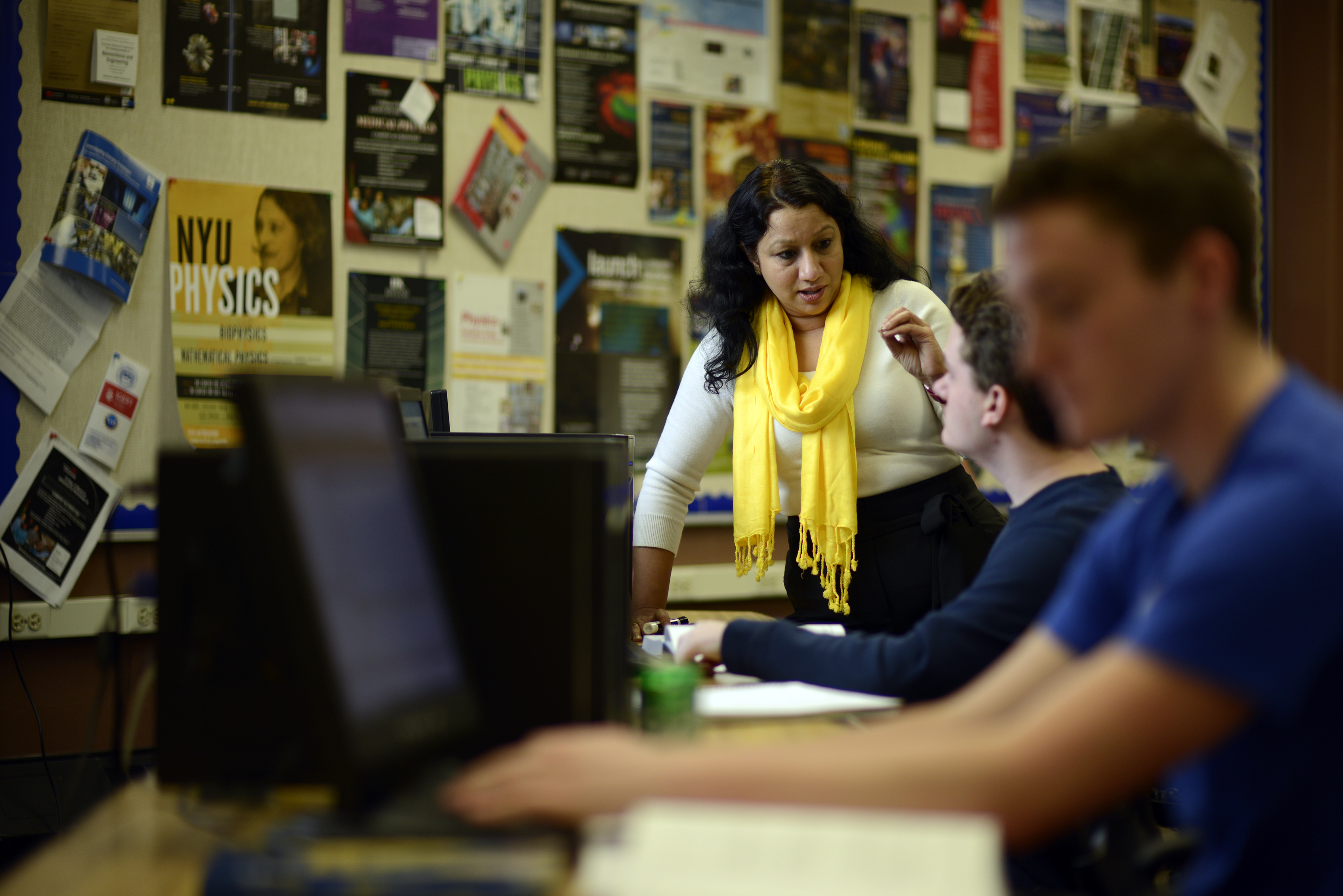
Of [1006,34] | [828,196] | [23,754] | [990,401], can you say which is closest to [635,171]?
[828,196]

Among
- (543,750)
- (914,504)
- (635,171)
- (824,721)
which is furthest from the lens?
(635,171)

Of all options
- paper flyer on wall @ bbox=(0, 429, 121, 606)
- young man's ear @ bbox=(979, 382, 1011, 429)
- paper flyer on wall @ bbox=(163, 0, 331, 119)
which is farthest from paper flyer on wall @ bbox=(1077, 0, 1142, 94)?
paper flyer on wall @ bbox=(0, 429, 121, 606)

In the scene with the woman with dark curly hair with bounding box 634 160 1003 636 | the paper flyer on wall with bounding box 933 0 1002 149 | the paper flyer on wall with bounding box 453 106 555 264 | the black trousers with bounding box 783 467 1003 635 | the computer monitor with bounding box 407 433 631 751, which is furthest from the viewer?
the paper flyer on wall with bounding box 933 0 1002 149

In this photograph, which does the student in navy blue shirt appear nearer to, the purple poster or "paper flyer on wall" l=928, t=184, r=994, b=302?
the purple poster

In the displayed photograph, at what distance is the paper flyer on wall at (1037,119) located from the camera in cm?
362

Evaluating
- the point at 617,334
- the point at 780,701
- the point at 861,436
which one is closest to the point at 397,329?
the point at 617,334

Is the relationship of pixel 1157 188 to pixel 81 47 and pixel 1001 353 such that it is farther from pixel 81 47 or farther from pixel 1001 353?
pixel 81 47

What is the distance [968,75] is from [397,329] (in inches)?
83.5

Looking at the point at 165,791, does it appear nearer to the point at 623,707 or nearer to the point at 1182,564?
the point at 623,707

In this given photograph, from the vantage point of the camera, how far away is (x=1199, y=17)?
389cm

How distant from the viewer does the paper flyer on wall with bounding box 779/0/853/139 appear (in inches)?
130

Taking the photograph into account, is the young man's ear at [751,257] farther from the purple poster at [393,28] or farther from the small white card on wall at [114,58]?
the small white card on wall at [114,58]

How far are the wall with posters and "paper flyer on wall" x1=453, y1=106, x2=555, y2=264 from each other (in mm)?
24

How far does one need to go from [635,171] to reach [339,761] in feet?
8.65
